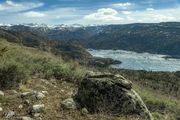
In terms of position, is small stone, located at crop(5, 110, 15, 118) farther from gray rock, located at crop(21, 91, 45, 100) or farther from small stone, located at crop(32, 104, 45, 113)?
gray rock, located at crop(21, 91, 45, 100)

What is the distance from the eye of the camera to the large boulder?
9.43m

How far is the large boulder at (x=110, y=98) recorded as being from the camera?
9.43 metres

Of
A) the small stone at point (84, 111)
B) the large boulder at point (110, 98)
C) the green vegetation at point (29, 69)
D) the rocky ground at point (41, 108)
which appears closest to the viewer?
the rocky ground at point (41, 108)

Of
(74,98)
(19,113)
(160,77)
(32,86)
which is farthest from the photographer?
(160,77)

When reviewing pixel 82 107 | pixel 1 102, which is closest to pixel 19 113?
pixel 1 102

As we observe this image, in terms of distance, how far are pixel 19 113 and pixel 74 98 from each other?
1874 mm

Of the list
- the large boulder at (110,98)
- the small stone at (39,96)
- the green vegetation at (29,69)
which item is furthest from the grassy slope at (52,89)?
the large boulder at (110,98)

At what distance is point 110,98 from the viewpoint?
9578 millimetres

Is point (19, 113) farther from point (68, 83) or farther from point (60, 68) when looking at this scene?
point (60, 68)

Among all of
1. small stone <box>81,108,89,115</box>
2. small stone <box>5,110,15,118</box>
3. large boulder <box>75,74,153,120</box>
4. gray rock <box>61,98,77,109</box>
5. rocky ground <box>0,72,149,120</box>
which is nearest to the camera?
small stone <box>5,110,15,118</box>

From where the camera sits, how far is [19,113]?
8.93 m

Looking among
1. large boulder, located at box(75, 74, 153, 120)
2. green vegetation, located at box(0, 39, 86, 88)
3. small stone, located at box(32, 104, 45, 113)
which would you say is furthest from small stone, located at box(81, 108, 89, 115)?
green vegetation, located at box(0, 39, 86, 88)

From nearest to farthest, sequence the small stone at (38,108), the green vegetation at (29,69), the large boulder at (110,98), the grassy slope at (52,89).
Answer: the small stone at (38,108) → the grassy slope at (52,89) → the large boulder at (110,98) → the green vegetation at (29,69)

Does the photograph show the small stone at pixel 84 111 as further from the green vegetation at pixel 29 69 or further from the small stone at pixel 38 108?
the green vegetation at pixel 29 69
